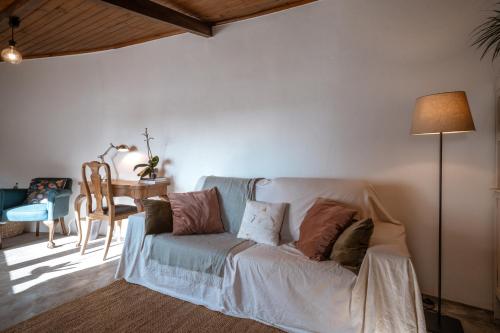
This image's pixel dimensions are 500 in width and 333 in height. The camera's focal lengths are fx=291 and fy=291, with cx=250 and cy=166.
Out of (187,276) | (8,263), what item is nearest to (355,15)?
(187,276)

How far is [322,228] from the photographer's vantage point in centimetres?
191

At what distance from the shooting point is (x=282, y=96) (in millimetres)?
2781

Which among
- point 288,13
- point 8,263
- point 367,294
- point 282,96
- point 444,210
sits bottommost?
point 8,263

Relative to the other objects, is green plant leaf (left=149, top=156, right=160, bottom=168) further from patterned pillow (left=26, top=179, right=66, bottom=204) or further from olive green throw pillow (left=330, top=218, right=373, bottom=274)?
olive green throw pillow (left=330, top=218, right=373, bottom=274)

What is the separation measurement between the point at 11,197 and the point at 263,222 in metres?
3.46

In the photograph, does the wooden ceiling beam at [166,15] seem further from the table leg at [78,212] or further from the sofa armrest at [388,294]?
the sofa armrest at [388,294]

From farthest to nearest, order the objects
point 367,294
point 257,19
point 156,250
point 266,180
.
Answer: point 257,19, point 266,180, point 156,250, point 367,294

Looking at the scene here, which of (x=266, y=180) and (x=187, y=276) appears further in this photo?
(x=266, y=180)

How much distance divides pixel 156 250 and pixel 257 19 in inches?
93.1

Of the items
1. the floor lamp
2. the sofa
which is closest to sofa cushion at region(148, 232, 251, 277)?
the sofa

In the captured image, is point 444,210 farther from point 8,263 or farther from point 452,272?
point 8,263

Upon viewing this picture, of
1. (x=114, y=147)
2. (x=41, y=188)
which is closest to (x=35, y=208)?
(x=41, y=188)

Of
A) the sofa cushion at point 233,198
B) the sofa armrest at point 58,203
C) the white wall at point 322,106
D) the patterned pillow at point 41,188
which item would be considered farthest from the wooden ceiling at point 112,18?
the sofa armrest at point 58,203

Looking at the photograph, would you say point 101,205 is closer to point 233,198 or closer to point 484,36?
point 233,198
